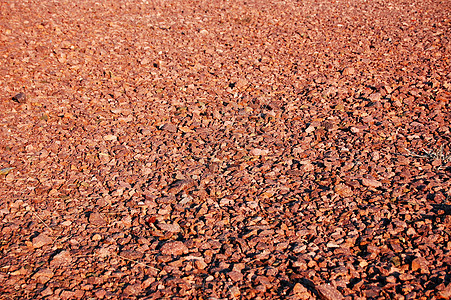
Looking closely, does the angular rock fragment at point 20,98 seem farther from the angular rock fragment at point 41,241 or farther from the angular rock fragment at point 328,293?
the angular rock fragment at point 328,293

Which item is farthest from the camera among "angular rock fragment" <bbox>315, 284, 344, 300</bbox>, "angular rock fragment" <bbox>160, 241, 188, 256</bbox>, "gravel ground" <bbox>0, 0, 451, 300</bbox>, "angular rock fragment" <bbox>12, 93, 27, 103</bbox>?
"angular rock fragment" <bbox>12, 93, 27, 103</bbox>

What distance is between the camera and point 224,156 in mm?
4195

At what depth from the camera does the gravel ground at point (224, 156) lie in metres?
2.90

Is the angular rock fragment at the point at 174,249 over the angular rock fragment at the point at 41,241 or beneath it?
over

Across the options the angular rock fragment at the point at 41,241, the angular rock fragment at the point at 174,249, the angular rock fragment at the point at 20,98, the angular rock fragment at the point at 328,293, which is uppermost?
the angular rock fragment at the point at 328,293

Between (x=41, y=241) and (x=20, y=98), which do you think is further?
(x=20, y=98)

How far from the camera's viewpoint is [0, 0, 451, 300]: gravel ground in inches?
114

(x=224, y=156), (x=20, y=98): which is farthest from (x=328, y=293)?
(x=20, y=98)

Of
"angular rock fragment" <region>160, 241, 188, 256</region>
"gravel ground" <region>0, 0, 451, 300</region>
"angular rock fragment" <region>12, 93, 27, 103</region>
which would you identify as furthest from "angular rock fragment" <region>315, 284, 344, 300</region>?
"angular rock fragment" <region>12, 93, 27, 103</region>

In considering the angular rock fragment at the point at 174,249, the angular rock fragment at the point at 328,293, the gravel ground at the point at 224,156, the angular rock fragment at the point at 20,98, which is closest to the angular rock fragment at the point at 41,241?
the gravel ground at the point at 224,156

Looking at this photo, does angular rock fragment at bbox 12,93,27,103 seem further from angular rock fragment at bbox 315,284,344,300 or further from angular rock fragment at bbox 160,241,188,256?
angular rock fragment at bbox 315,284,344,300

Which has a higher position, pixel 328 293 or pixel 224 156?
pixel 328 293

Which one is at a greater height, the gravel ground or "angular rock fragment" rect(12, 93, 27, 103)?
the gravel ground

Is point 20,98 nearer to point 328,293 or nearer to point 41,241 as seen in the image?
point 41,241
